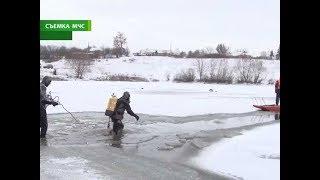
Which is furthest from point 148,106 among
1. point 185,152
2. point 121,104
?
point 185,152

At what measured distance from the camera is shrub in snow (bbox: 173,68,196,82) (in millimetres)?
3123

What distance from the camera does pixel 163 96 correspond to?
462 cm

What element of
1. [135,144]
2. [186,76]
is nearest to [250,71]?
[186,76]

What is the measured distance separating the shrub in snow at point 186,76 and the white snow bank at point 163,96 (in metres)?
0.07

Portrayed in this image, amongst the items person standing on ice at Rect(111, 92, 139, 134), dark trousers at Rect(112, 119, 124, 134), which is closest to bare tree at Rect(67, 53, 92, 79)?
person standing on ice at Rect(111, 92, 139, 134)

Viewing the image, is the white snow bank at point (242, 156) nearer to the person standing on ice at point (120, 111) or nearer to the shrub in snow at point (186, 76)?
the shrub in snow at point (186, 76)

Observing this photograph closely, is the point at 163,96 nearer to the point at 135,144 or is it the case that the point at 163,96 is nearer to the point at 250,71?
the point at 135,144

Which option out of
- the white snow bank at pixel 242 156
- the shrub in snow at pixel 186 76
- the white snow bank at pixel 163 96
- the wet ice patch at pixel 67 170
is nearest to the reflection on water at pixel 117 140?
the white snow bank at pixel 163 96

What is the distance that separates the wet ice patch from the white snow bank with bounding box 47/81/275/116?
562 millimetres

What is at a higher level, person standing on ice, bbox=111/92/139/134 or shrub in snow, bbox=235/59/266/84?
shrub in snow, bbox=235/59/266/84

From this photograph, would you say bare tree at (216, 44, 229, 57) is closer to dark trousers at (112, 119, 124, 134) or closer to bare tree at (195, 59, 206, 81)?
bare tree at (195, 59, 206, 81)

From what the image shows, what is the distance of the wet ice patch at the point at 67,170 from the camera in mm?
2869
